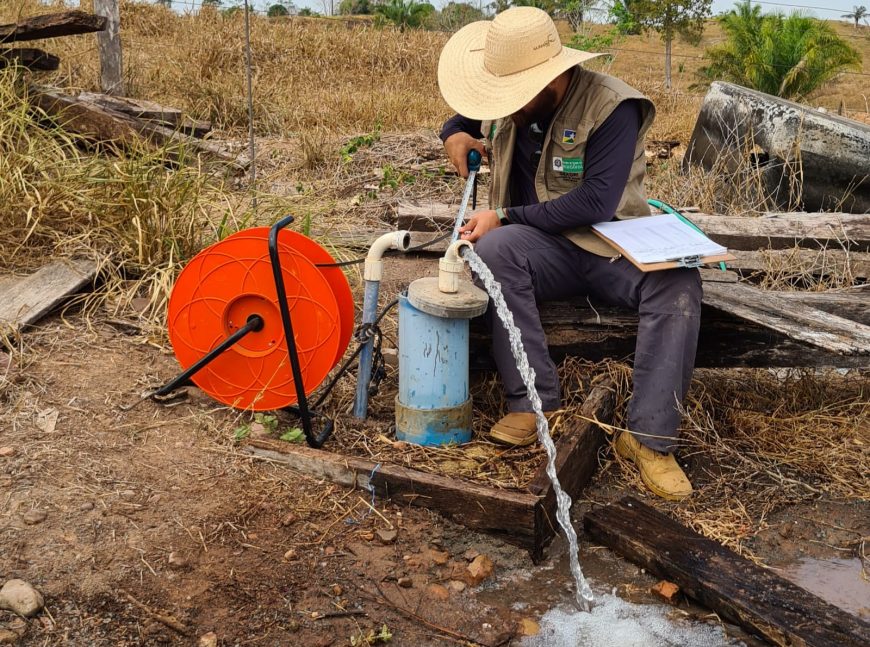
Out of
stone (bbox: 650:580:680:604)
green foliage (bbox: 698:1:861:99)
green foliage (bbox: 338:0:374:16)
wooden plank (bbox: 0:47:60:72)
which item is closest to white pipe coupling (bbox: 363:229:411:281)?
stone (bbox: 650:580:680:604)

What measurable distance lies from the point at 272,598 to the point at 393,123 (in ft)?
25.2

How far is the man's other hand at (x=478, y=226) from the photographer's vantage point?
3.46m

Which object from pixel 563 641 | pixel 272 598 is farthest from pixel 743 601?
pixel 272 598

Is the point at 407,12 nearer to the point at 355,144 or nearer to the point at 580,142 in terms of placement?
the point at 355,144

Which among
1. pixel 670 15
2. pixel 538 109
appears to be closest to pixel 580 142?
pixel 538 109

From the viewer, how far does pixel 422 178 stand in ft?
24.2

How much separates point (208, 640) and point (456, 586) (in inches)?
30.6

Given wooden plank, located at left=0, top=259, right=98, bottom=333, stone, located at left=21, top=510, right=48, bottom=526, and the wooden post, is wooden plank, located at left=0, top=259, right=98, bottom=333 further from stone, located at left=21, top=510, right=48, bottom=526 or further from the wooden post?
the wooden post

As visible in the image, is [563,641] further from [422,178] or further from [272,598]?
[422,178]

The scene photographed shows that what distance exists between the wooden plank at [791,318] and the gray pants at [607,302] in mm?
282

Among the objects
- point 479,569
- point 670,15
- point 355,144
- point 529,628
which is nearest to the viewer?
point 529,628

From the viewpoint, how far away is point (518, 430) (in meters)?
3.34

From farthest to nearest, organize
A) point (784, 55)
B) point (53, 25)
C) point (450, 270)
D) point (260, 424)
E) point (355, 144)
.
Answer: point (784, 55), point (355, 144), point (53, 25), point (260, 424), point (450, 270)

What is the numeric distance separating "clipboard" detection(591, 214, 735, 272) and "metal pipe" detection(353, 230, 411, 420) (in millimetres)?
824
